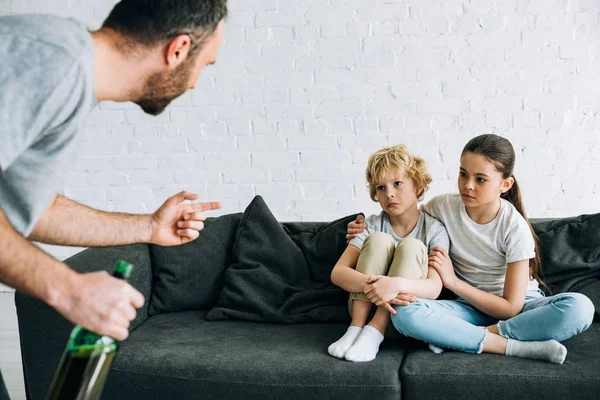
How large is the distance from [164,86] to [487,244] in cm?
152

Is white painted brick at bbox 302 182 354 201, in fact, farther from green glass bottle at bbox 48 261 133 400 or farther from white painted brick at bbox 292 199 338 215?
green glass bottle at bbox 48 261 133 400

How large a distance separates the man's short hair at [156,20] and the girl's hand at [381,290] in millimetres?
1263

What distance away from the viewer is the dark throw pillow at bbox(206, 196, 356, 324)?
8.57 feet

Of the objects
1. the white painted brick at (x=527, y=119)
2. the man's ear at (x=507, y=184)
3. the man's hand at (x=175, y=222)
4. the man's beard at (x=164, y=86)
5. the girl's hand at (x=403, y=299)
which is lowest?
the girl's hand at (x=403, y=299)

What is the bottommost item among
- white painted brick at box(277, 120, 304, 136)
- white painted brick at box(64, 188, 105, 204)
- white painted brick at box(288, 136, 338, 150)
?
white painted brick at box(64, 188, 105, 204)

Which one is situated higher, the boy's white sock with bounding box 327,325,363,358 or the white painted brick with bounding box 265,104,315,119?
the white painted brick with bounding box 265,104,315,119

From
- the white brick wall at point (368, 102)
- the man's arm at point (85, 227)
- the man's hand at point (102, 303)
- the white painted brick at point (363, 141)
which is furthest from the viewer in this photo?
the white painted brick at point (363, 141)

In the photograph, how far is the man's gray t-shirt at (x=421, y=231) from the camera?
2.54 metres

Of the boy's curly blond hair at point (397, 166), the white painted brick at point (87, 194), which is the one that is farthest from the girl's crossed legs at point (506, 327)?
the white painted brick at point (87, 194)

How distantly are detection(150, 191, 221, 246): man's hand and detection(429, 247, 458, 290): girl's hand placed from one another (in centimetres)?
112

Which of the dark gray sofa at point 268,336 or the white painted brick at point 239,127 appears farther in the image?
the white painted brick at point 239,127

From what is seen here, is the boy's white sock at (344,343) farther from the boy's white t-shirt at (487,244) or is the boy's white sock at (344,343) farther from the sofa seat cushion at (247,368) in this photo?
the boy's white t-shirt at (487,244)

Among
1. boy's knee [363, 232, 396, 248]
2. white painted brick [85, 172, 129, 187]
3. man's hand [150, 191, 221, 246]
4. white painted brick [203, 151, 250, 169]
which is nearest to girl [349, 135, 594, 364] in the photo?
boy's knee [363, 232, 396, 248]

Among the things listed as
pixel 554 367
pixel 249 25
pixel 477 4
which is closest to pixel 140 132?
pixel 249 25
